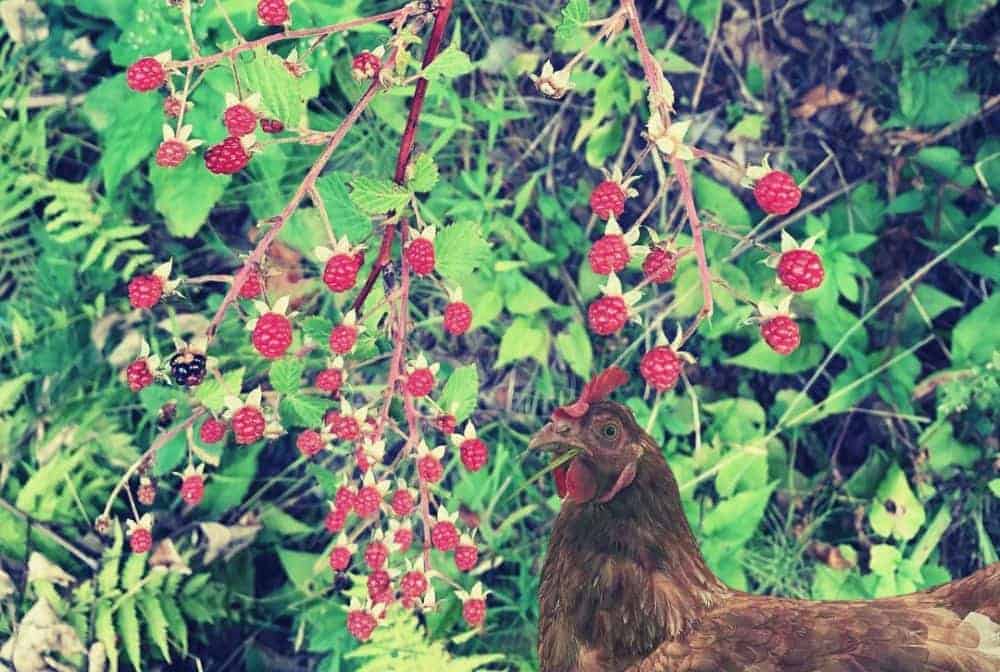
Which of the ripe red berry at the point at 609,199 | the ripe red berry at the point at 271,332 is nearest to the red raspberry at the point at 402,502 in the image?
the ripe red berry at the point at 271,332

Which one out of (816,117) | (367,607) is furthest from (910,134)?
(367,607)

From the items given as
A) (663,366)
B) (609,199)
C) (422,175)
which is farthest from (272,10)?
(663,366)

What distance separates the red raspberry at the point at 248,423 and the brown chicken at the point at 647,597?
0.51m

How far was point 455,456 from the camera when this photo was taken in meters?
2.87

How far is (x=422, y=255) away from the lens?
1857mm

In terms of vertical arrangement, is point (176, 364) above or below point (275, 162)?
above

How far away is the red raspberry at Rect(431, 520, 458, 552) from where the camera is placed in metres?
2.11

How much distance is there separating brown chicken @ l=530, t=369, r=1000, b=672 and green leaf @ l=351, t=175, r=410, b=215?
53 cm

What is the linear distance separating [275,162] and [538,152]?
713 millimetres

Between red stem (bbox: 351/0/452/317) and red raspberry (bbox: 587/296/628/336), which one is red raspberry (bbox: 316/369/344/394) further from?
red raspberry (bbox: 587/296/628/336)

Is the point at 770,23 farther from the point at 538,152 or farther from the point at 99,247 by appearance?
the point at 99,247

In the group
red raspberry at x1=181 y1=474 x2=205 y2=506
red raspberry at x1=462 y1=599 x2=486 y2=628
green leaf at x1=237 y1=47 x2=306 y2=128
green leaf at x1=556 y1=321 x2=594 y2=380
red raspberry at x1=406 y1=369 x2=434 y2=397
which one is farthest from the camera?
green leaf at x1=556 y1=321 x2=594 y2=380

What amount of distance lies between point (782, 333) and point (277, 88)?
86 centimetres

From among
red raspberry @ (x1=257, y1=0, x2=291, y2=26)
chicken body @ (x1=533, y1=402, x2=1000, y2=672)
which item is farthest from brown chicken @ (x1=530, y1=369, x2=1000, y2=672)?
red raspberry @ (x1=257, y1=0, x2=291, y2=26)
